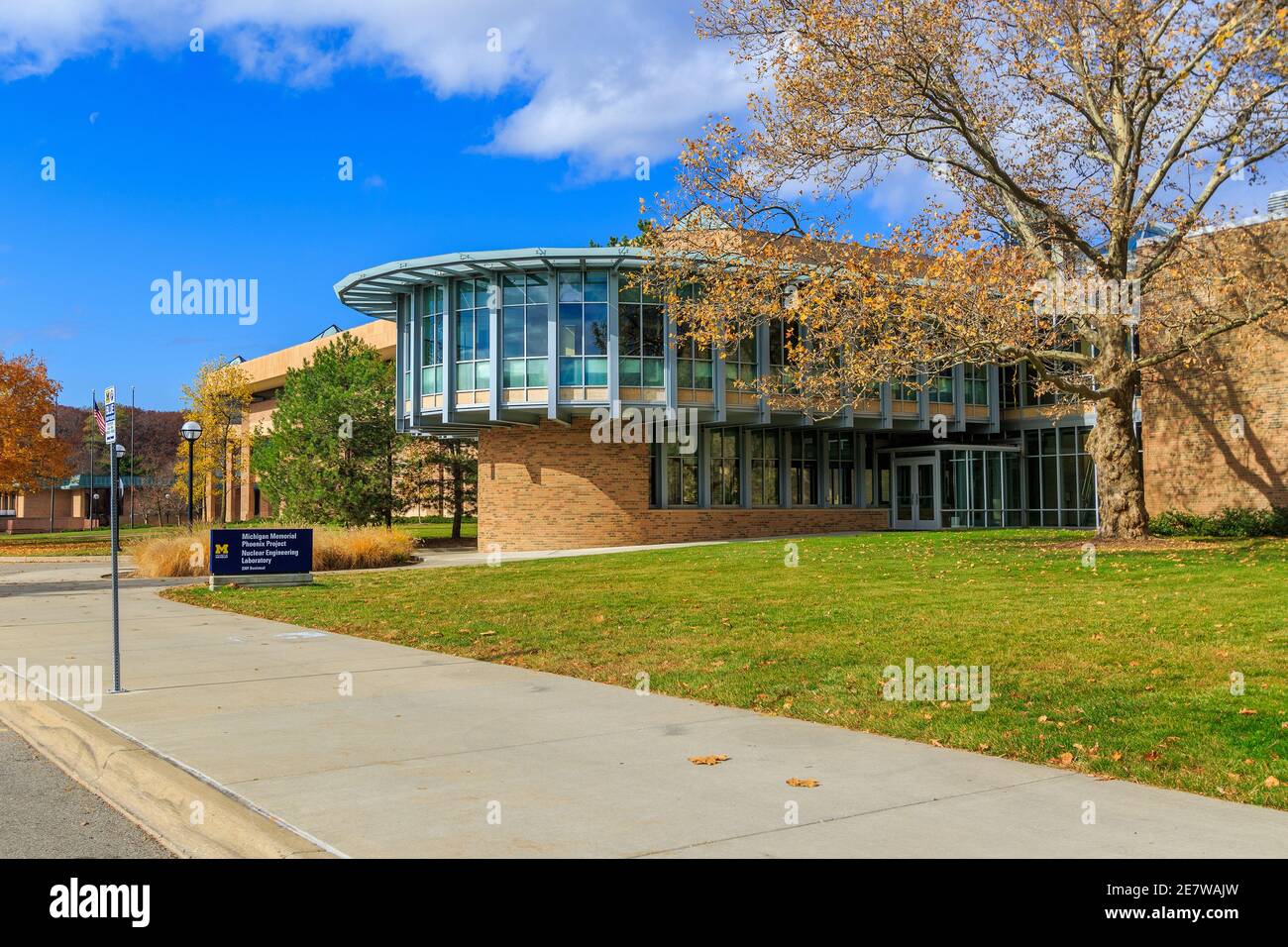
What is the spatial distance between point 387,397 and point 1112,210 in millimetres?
26821

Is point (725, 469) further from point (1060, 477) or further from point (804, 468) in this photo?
point (1060, 477)

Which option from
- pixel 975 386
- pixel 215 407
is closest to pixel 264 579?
pixel 975 386

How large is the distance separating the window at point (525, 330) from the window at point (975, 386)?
16818 mm

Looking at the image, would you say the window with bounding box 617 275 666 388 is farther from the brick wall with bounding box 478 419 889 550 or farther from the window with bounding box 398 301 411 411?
the window with bounding box 398 301 411 411

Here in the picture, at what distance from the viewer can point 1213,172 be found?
1977cm

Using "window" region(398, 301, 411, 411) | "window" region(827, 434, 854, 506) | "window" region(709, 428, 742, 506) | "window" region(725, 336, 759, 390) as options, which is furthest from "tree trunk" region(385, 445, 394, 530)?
"window" region(827, 434, 854, 506)

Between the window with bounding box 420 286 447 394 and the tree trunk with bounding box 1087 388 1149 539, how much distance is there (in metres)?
20.6

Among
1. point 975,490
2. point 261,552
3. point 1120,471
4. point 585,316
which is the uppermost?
point 585,316

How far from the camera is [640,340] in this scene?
110 ft

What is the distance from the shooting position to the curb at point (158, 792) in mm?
5191

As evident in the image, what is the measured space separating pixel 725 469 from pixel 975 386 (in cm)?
1098
